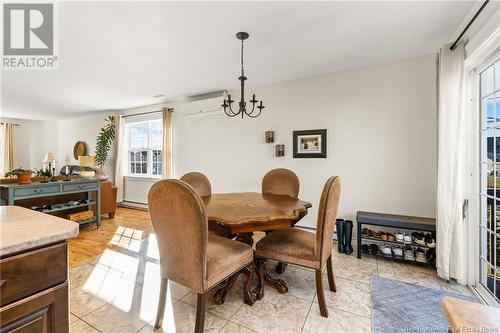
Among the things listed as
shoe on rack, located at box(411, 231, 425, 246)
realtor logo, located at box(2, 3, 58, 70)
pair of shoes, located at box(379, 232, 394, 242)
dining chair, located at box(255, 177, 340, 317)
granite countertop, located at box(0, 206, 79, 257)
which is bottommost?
pair of shoes, located at box(379, 232, 394, 242)

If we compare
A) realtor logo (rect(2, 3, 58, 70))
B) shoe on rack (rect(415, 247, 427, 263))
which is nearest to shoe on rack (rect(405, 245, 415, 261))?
shoe on rack (rect(415, 247, 427, 263))

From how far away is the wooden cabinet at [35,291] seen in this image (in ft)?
2.48

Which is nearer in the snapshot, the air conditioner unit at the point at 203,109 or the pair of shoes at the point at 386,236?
the pair of shoes at the point at 386,236

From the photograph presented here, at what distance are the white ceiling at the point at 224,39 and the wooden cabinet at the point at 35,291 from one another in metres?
1.96

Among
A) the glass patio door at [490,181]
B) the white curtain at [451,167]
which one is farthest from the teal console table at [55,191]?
the glass patio door at [490,181]

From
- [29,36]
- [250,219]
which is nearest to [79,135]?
[29,36]

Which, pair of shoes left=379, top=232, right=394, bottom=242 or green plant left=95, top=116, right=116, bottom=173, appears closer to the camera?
pair of shoes left=379, top=232, right=394, bottom=242

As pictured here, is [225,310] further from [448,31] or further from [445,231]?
[448,31]

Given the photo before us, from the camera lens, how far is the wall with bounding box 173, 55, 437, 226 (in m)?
2.77

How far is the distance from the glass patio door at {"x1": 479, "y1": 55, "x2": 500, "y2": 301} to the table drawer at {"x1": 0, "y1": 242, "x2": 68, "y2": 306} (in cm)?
287

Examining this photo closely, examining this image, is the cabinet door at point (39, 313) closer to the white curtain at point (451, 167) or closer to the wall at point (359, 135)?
the white curtain at point (451, 167)

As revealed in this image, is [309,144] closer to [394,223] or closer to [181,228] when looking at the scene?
[394,223]

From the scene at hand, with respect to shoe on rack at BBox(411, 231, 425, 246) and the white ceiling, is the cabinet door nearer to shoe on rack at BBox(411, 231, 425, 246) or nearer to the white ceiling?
the white ceiling

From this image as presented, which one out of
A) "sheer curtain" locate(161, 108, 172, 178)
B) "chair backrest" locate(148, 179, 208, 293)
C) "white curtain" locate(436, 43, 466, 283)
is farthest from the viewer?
"sheer curtain" locate(161, 108, 172, 178)
